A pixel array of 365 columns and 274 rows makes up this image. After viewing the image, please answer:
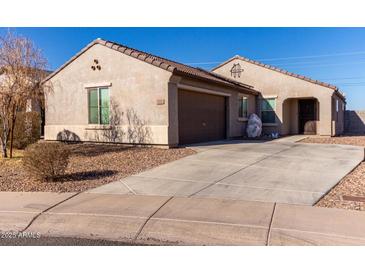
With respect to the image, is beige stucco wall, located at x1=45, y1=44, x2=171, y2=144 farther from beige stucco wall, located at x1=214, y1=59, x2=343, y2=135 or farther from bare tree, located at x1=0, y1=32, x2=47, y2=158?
beige stucco wall, located at x1=214, y1=59, x2=343, y2=135

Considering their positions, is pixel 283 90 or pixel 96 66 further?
pixel 283 90

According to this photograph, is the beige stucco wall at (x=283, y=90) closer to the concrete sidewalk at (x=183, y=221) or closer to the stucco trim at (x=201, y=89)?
the stucco trim at (x=201, y=89)

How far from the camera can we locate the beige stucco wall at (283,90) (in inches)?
771

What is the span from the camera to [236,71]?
2275 centimetres

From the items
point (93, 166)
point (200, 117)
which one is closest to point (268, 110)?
point (200, 117)

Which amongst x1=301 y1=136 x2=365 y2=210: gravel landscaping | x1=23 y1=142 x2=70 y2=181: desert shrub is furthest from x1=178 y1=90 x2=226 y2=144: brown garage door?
x1=301 y1=136 x2=365 y2=210: gravel landscaping

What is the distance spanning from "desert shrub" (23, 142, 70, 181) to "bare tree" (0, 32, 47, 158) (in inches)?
180

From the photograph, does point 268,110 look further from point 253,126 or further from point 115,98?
point 115,98

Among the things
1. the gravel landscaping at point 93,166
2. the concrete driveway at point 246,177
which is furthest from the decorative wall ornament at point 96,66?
the concrete driveway at point 246,177

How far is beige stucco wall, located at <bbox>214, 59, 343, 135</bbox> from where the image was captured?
1959 centimetres

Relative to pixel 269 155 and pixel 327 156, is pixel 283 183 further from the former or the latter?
pixel 327 156

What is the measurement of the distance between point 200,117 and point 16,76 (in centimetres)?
800

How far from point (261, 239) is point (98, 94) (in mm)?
11829

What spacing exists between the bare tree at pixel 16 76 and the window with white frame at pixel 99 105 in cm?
302
